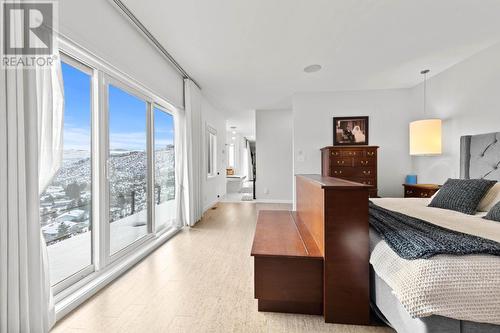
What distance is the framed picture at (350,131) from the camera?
462 centimetres

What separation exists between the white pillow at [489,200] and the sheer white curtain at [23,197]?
3.64m

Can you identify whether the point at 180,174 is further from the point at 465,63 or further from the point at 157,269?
the point at 465,63

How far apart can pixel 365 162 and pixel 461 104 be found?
1531mm

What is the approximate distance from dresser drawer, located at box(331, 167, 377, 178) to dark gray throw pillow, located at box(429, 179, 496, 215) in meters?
1.63

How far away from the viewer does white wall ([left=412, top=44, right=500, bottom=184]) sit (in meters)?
2.81

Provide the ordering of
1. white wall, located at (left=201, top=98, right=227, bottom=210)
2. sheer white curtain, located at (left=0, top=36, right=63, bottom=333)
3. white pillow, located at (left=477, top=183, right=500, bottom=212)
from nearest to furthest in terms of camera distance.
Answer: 1. sheer white curtain, located at (left=0, top=36, right=63, bottom=333)
2. white pillow, located at (left=477, top=183, right=500, bottom=212)
3. white wall, located at (left=201, top=98, right=227, bottom=210)

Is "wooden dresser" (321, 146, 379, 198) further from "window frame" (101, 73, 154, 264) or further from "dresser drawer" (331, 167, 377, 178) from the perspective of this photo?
"window frame" (101, 73, 154, 264)

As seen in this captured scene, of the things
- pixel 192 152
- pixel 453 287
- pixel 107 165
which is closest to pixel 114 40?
pixel 107 165

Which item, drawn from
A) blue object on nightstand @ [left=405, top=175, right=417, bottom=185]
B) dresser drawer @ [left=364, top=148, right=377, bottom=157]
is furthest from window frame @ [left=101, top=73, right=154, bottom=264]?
blue object on nightstand @ [left=405, top=175, right=417, bottom=185]

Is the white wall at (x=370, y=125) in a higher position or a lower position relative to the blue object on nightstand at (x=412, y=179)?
higher

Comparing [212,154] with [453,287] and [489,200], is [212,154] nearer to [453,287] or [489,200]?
[489,200]

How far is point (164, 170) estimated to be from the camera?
371 centimetres

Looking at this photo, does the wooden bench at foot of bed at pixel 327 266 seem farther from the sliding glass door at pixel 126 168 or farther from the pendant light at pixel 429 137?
the pendant light at pixel 429 137

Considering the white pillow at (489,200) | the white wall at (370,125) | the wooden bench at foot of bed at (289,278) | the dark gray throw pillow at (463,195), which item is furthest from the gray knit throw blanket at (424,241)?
the white wall at (370,125)
